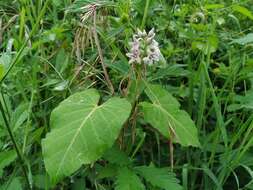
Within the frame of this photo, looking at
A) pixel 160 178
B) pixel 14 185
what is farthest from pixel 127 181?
pixel 14 185

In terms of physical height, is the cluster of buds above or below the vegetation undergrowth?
above

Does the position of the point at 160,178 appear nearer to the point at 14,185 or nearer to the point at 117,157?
the point at 117,157

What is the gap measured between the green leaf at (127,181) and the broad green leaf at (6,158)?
0.88 ft

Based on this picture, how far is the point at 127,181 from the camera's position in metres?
1.14

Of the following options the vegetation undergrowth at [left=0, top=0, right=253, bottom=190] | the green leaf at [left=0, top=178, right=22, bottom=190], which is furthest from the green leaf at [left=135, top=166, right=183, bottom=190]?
the green leaf at [left=0, top=178, right=22, bottom=190]

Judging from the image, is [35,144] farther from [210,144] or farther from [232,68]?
[232,68]

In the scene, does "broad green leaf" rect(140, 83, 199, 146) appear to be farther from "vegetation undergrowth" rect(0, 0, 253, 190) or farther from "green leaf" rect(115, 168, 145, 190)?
"green leaf" rect(115, 168, 145, 190)

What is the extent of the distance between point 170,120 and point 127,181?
6.8 inches

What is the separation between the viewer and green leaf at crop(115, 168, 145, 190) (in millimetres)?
1122

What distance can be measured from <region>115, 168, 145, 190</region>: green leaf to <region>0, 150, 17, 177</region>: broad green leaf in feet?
0.88

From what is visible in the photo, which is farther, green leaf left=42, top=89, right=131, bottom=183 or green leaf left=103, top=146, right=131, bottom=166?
green leaf left=103, top=146, right=131, bottom=166

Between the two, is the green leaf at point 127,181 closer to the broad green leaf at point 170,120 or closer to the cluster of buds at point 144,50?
the broad green leaf at point 170,120

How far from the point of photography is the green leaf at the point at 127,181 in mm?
1122

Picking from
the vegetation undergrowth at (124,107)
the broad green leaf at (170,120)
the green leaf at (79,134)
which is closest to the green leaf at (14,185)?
the vegetation undergrowth at (124,107)
